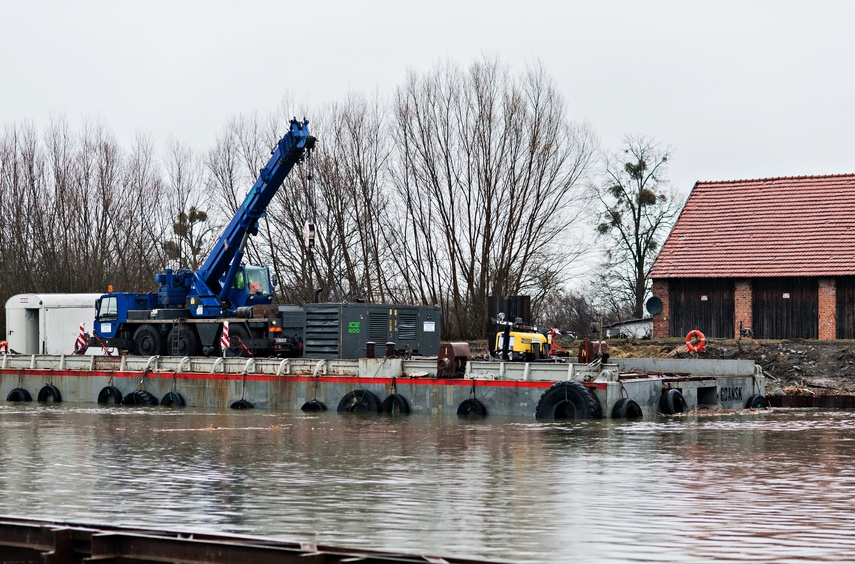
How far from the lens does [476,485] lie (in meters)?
15.6

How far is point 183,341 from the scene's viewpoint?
36625 mm

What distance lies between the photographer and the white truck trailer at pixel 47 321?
48.1m

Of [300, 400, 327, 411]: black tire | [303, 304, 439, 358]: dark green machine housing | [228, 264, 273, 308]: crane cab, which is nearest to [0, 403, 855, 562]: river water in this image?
[300, 400, 327, 411]: black tire

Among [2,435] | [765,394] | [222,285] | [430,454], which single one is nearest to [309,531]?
[430,454]

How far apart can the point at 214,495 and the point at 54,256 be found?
50.3m

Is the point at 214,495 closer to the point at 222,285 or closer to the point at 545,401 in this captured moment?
the point at 545,401

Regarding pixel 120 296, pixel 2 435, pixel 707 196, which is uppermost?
pixel 707 196

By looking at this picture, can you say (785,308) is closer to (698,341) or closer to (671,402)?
(698,341)

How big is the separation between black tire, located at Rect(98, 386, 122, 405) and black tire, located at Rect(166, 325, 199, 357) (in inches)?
88.5

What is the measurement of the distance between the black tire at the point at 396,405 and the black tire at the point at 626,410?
17.2 ft

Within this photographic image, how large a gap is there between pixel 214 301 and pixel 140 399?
4114 mm

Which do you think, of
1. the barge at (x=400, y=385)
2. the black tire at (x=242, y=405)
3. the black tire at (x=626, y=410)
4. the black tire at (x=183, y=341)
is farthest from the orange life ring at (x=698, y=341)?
the black tire at (x=183, y=341)

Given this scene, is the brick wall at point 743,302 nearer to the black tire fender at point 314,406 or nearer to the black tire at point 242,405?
the black tire fender at point 314,406

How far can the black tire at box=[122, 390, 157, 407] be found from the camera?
111 feet
